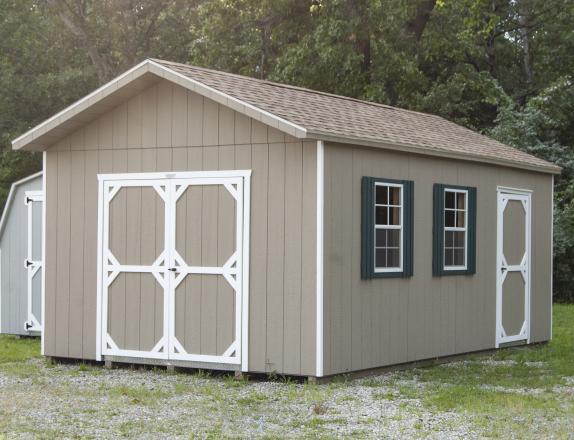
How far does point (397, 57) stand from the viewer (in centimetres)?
2422

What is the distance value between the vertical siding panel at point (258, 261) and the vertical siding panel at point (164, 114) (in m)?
1.19

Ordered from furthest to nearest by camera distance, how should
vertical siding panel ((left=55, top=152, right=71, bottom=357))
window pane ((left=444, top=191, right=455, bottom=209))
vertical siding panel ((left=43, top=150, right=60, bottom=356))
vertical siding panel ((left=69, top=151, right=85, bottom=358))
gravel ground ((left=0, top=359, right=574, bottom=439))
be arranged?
window pane ((left=444, top=191, right=455, bottom=209))
vertical siding panel ((left=43, top=150, right=60, bottom=356))
vertical siding panel ((left=55, top=152, right=71, bottom=357))
vertical siding panel ((left=69, top=151, right=85, bottom=358))
gravel ground ((left=0, top=359, right=574, bottom=439))

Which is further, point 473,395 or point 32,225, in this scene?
point 32,225

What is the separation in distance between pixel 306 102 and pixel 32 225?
16.6ft

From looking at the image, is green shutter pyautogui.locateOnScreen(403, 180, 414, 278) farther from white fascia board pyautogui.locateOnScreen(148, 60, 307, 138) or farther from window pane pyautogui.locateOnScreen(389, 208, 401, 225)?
white fascia board pyautogui.locateOnScreen(148, 60, 307, 138)

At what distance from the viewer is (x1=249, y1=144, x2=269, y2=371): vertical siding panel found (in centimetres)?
1147

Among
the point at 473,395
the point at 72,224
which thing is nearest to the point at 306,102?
the point at 72,224

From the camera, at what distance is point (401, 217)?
12430 mm

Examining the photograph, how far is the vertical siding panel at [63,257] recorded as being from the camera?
13.0 metres

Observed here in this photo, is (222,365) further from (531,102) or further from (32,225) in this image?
(531,102)

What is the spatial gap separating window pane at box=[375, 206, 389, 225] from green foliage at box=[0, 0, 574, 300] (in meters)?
10.7

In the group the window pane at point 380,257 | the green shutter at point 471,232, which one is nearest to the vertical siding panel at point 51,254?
the window pane at point 380,257

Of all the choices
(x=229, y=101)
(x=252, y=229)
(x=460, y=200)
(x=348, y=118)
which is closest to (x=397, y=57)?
(x=460, y=200)

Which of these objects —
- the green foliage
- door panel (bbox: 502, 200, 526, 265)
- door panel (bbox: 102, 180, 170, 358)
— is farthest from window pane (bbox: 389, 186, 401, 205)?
the green foliage
